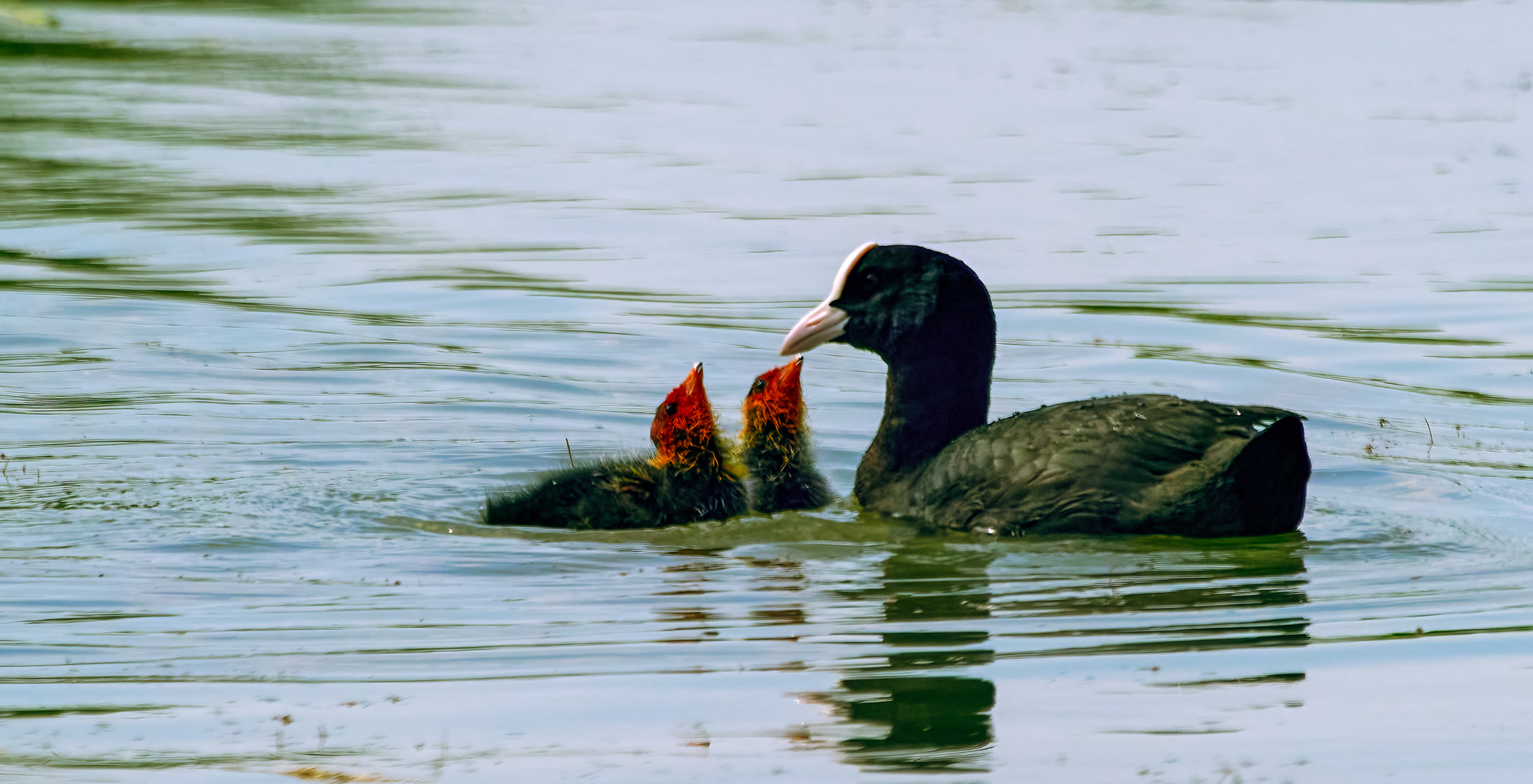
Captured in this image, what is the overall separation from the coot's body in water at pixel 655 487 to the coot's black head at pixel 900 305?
451 millimetres

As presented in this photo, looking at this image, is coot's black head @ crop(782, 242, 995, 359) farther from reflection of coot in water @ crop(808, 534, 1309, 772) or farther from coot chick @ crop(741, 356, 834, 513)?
reflection of coot in water @ crop(808, 534, 1309, 772)

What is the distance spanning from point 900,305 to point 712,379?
2.92m

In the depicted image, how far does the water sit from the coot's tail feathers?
0.40 ft

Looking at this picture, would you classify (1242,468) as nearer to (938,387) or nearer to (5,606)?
(938,387)

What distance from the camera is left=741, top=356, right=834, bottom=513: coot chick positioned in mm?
7863

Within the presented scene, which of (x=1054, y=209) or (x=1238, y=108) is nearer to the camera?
(x=1054, y=209)

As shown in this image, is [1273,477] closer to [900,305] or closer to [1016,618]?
[1016,618]

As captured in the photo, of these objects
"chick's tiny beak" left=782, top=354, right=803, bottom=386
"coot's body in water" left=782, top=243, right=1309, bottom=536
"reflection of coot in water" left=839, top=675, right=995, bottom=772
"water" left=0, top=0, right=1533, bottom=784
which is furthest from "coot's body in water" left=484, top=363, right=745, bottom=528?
"reflection of coot in water" left=839, top=675, right=995, bottom=772

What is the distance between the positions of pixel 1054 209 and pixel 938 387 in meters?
6.96

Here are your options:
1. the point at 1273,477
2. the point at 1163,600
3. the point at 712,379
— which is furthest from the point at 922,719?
the point at 712,379

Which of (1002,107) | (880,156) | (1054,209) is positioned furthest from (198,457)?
(1002,107)

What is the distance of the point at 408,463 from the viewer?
341 inches

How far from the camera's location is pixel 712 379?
34.5 feet

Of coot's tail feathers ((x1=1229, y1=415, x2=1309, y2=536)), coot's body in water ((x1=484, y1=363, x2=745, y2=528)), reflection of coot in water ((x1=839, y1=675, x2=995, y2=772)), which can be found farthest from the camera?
coot's body in water ((x1=484, y1=363, x2=745, y2=528))
